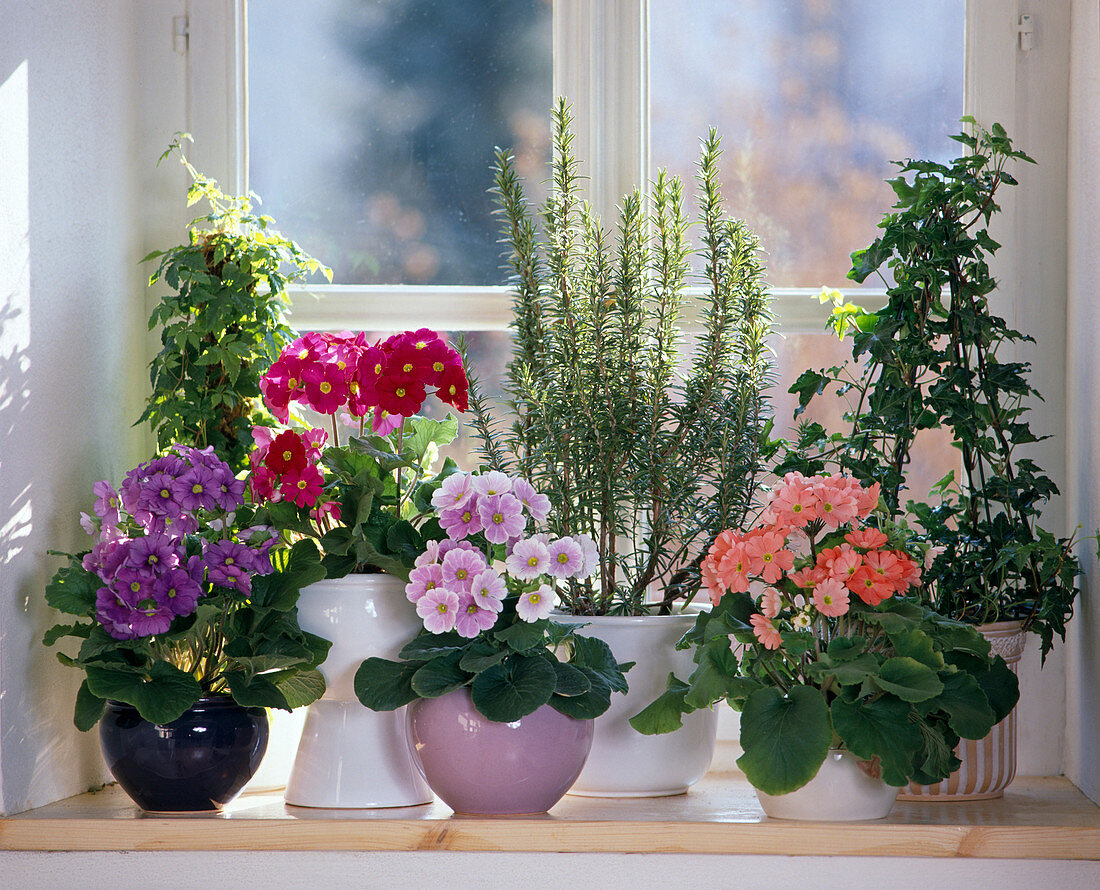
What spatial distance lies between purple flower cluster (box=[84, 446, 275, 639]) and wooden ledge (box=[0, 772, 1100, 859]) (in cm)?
27

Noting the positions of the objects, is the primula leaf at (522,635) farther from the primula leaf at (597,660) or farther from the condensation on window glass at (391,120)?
the condensation on window glass at (391,120)

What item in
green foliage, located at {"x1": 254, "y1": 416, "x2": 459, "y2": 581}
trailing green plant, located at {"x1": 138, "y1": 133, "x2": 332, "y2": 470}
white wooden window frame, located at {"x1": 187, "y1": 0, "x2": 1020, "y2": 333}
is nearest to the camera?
green foliage, located at {"x1": 254, "y1": 416, "x2": 459, "y2": 581}

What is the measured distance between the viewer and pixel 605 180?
1.82 m


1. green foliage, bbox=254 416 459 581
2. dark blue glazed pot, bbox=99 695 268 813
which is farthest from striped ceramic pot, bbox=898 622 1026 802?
dark blue glazed pot, bbox=99 695 268 813

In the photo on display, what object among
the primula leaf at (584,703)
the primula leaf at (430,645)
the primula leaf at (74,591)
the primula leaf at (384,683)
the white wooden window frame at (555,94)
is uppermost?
the white wooden window frame at (555,94)

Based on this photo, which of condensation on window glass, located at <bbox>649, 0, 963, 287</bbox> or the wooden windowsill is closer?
the wooden windowsill

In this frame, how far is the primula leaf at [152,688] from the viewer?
4.30 feet

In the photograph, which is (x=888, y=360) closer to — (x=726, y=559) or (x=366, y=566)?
(x=726, y=559)

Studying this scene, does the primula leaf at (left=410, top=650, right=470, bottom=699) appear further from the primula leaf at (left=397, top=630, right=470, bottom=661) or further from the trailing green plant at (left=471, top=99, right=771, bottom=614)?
the trailing green plant at (left=471, top=99, right=771, bottom=614)

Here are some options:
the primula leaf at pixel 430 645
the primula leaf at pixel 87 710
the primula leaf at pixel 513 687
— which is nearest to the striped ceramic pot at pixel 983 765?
the primula leaf at pixel 513 687

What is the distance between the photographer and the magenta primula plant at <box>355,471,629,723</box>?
1.31 meters

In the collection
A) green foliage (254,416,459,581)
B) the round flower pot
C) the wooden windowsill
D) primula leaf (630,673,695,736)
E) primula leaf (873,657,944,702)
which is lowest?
the wooden windowsill

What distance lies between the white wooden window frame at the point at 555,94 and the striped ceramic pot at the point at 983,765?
0.63 metres

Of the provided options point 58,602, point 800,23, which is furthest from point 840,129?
Result: point 58,602
